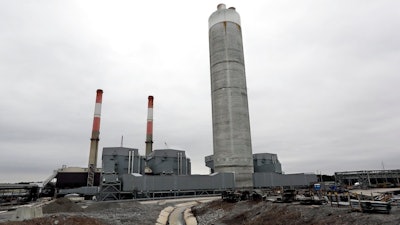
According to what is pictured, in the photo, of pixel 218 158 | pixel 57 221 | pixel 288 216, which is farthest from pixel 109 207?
pixel 218 158

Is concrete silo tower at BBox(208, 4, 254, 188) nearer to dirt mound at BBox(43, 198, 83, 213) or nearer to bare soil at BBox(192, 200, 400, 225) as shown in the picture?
bare soil at BBox(192, 200, 400, 225)

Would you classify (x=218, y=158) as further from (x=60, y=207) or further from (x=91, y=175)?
(x=60, y=207)

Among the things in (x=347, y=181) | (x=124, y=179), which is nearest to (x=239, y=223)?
(x=124, y=179)

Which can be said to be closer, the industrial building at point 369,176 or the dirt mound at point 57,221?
the dirt mound at point 57,221

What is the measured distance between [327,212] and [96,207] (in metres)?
24.1

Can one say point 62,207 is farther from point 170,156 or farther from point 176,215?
point 170,156

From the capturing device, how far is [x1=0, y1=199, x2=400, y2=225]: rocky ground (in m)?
16.2

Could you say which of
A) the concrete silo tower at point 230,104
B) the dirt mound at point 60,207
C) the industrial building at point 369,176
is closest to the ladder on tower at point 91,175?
the concrete silo tower at point 230,104

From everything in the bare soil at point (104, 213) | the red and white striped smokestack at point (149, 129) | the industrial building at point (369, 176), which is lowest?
the bare soil at point (104, 213)

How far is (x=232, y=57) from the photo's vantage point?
201ft

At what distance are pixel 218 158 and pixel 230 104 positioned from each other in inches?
470

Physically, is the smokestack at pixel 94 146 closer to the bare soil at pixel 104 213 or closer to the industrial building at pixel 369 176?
the bare soil at pixel 104 213

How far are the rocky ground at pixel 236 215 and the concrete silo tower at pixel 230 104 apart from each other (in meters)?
25.7

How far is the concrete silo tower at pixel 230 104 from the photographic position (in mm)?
58000
